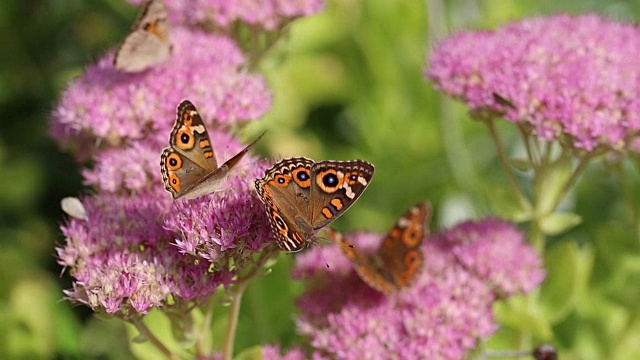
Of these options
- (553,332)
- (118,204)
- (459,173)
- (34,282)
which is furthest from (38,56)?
(553,332)

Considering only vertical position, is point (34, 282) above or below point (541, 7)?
below

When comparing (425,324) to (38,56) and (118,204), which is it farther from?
(38,56)

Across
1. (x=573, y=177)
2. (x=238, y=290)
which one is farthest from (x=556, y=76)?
(x=238, y=290)

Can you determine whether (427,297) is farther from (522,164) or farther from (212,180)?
(212,180)

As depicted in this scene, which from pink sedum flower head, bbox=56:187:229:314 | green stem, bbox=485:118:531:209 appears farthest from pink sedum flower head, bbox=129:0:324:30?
pink sedum flower head, bbox=56:187:229:314

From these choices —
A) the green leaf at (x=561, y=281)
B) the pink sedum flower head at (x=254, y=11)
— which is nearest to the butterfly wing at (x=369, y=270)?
the green leaf at (x=561, y=281)

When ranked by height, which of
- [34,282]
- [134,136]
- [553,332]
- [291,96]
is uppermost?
[134,136]

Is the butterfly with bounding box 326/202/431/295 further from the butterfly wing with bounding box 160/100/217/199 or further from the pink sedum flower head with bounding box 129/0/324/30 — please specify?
the pink sedum flower head with bounding box 129/0/324/30
